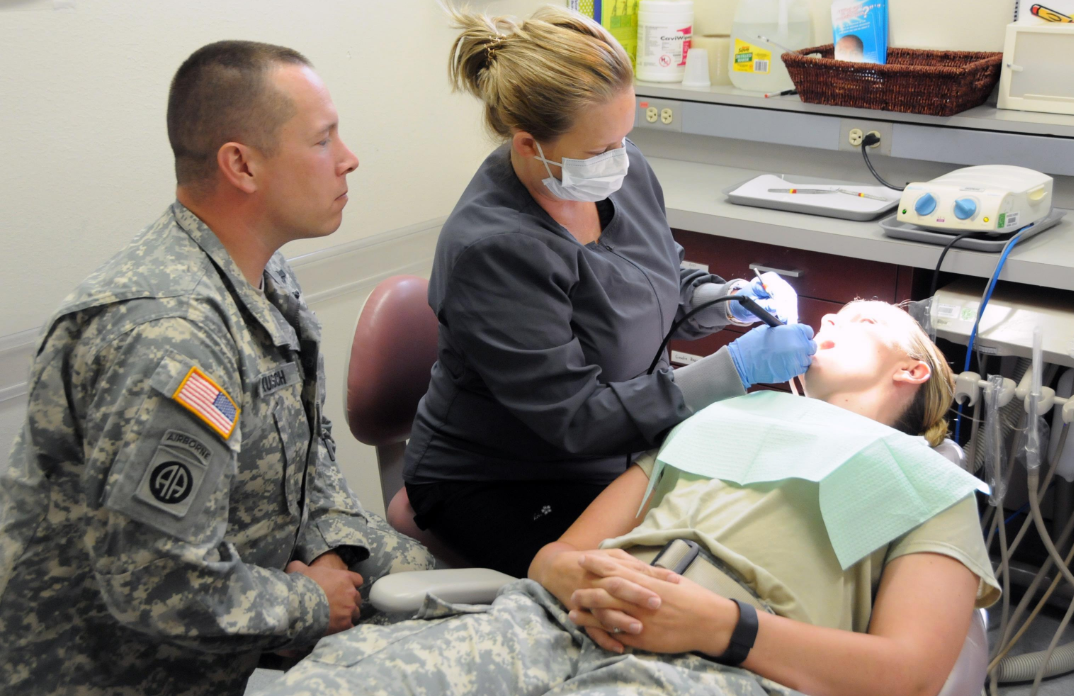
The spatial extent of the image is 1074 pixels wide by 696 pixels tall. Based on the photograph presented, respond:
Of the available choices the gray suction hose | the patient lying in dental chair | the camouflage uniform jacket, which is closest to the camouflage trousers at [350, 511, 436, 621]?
the camouflage uniform jacket

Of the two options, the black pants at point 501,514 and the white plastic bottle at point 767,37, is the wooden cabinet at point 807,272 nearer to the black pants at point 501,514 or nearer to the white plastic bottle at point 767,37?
the white plastic bottle at point 767,37

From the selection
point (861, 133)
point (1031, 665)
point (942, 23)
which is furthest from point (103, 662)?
point (942, 23)

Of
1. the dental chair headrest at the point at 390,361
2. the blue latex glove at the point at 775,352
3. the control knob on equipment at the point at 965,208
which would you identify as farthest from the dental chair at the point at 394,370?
the control knob on equipment at the point at 965,208

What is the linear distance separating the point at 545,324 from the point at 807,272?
104 centimetres

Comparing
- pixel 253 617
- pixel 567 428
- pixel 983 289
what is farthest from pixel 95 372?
pixel 983 289

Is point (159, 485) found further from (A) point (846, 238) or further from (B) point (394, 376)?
(A) point (846, 238)

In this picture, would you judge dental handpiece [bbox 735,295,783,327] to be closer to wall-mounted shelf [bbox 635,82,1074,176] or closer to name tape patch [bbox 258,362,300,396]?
name tape patch [bbox 258,362,300,396]

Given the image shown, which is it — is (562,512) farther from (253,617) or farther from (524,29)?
(524,29)

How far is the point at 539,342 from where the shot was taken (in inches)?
53.9

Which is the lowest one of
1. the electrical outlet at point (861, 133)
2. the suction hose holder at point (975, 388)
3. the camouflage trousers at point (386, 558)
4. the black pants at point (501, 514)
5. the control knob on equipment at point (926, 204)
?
the camouflage trousers at point (386, 558)

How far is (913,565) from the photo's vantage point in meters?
1.14

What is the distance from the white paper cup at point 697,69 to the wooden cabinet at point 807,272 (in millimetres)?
552

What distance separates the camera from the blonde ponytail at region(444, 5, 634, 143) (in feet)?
4.50

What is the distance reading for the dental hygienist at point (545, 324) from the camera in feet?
4.51
